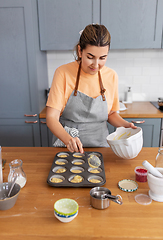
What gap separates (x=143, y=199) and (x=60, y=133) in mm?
625

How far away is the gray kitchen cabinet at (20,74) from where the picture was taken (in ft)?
7.51

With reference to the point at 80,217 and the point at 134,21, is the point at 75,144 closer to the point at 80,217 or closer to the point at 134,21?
the point at 80,217

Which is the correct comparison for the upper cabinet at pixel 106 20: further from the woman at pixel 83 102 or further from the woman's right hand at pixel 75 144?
the woman's right hand at pixel 75 144

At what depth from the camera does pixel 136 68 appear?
2965 millimetres

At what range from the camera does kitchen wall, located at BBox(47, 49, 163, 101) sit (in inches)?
115

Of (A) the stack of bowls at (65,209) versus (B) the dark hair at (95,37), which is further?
(B) the dark hair at (95,37)

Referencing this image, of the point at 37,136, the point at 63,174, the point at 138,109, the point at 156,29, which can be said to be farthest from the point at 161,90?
the point at 63,174

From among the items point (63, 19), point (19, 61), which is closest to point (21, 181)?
point (19, 61)

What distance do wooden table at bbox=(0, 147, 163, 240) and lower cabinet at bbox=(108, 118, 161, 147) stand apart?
54.4 inches

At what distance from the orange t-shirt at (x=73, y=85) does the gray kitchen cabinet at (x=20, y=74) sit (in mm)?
942

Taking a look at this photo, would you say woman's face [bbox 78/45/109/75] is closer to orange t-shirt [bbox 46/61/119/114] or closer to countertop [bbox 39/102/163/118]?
orange t-shirt [bbox 46/61/119/114]

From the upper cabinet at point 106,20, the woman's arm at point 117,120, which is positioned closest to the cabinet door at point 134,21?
the upper cabinet at point 106,20

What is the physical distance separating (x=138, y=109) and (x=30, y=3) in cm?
170

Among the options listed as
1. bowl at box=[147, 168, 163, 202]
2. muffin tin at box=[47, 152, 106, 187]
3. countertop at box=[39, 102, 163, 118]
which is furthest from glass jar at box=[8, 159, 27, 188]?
countertop at box=[39, 102, 163, 118]
